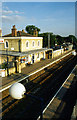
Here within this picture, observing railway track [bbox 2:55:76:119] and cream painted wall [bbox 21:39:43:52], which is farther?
cream painted wall [bbox 21:39:43:52]

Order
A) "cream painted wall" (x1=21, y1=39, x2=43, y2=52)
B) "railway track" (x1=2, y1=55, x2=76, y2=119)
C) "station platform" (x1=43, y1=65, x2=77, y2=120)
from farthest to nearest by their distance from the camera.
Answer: "cream painted wall" (x1=21, y1=39, x2=43, y2=52) → "railway track" (x1=2, y1=55, x2=76, y2=119) → "station platform" (x1=43, y1=65, x2=77, y2=120)

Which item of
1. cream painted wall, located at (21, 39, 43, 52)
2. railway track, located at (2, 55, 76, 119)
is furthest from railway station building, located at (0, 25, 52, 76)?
railway track, located at (2, 55, 76, 119)

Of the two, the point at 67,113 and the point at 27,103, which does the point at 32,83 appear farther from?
the point at 67,113

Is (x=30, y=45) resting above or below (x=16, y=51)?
above

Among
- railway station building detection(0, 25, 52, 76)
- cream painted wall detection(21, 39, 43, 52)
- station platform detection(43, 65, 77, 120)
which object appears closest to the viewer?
station platform detection(43, 65, 77, 120)

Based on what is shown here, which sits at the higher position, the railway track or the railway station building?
the railway station building

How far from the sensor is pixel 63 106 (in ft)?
31.0

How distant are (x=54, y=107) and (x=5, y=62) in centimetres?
1295

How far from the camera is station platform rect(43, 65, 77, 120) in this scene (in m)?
8.17

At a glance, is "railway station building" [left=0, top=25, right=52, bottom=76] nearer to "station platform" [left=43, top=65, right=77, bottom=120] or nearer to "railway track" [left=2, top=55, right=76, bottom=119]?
"railway track" [left=2, top=55, right=76, bottom=119]

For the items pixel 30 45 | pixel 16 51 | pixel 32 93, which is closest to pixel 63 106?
pixel 32 93

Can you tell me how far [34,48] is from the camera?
80.7 feet

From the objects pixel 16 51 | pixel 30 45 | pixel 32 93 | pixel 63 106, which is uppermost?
pixel 30 45

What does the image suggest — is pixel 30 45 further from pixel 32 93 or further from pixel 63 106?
pixel 63 106
